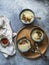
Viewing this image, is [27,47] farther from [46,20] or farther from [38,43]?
[46,20]

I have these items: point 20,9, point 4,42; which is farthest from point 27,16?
point 4,42

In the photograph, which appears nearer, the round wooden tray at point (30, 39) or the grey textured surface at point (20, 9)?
the round wooden tray at point (30, 39)

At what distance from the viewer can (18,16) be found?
186 centimetres

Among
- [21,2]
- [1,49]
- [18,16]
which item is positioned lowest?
[1,49]

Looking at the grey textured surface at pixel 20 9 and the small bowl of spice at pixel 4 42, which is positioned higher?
the grey textured surface at pixel 20 9

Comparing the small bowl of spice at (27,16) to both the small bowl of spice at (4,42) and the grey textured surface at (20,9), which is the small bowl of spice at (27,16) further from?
the small bowl of spice at (4,42)

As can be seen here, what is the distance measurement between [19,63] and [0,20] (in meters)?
0.40

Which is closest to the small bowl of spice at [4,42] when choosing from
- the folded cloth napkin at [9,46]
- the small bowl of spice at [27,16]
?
the folded cloth napkin at [9,46]

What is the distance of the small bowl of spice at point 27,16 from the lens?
1.78m

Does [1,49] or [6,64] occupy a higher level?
[1,49]

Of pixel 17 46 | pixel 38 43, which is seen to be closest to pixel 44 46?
pixel 38 43

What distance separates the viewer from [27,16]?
1791 millimetres

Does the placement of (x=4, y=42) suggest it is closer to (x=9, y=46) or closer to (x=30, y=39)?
(x=9, y=46)

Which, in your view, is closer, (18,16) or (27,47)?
(27,47)
